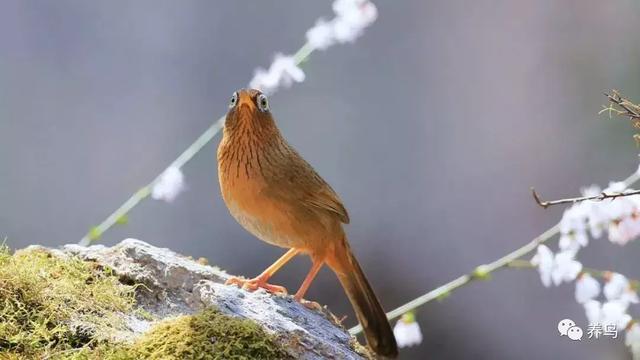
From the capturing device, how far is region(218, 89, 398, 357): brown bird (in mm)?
1690

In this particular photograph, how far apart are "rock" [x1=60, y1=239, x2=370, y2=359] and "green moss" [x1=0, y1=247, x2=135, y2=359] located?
0.05 metres

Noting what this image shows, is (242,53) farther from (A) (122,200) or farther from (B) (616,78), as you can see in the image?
(B) (616,78)

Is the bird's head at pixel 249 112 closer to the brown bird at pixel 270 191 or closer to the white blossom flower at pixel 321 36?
the brown bird at pixel 270 191

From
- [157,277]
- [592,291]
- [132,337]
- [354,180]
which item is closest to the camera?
[132,337]

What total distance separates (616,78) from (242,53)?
1226mm

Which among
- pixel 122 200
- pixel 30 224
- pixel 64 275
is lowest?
pixel 64 275

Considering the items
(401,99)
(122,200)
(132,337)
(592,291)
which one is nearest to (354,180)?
(401,99)

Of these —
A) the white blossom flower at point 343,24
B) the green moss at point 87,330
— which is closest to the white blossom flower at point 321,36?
the white blossom flower at point 343,24

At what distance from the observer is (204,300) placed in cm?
150

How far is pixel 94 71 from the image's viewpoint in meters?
2.75

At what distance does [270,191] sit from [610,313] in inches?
34.3

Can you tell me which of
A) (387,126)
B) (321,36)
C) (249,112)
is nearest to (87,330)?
(249,112)

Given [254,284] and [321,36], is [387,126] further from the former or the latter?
[254,284]

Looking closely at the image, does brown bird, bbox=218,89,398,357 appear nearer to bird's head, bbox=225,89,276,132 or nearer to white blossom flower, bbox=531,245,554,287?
bird's head, bbox=225,89,276,132
